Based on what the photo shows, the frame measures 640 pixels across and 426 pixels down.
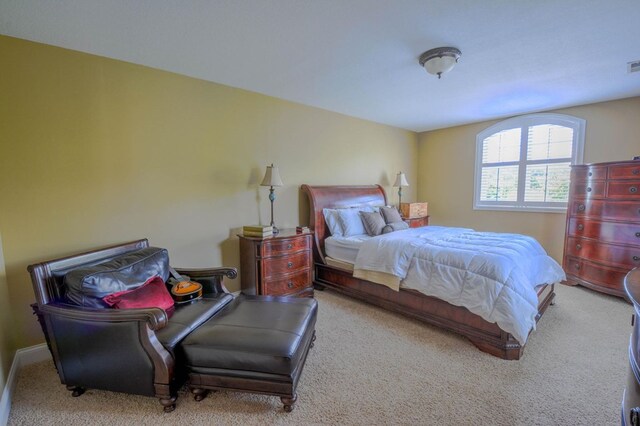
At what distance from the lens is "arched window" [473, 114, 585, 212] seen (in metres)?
4.13

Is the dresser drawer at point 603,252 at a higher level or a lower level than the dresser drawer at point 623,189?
lower

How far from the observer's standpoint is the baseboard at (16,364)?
1.65 metres

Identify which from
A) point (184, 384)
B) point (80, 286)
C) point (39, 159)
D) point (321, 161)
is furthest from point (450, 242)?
point (39, 159)

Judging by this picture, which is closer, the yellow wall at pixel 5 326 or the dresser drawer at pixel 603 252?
the yellow wall at pixel 5 326

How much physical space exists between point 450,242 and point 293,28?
2.46 metres

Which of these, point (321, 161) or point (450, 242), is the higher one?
point (321, 161)

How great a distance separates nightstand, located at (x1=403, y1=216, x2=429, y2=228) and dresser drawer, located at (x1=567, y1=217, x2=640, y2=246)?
2.01 metres

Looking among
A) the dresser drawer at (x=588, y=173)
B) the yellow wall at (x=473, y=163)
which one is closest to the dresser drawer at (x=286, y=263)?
the yellow wall at (x=473, y=163)

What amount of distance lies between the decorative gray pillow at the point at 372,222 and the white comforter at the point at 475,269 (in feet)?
1.55

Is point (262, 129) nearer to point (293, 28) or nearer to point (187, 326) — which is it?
point (293, 28)

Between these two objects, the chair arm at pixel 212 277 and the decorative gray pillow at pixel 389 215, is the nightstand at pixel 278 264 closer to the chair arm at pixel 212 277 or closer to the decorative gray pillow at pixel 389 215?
the chair arm at pixel 212 277

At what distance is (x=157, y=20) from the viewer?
6.32ft

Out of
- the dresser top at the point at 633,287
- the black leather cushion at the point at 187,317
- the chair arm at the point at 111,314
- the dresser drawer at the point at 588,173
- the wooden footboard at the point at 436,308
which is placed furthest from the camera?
the dresser drawer at the point at 588,173

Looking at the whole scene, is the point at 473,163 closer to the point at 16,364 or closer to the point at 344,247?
the point at 344,247
